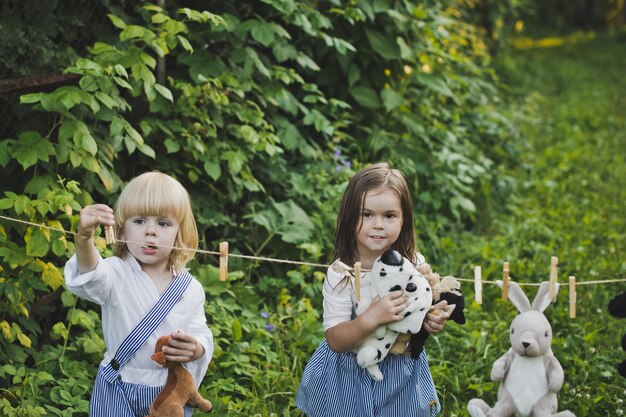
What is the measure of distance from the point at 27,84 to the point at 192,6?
1377 millimetres

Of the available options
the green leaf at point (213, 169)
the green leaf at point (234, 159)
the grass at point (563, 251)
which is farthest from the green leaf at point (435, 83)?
the green leaf at point (213, 169)

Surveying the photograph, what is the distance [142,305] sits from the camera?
2840 millimetres

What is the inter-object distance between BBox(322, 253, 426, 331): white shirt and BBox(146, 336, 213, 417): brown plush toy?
20.0 inches

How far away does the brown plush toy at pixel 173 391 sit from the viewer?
2752 mm

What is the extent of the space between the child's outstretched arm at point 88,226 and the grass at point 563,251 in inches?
73.8

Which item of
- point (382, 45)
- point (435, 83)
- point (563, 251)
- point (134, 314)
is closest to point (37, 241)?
point (134, 314)

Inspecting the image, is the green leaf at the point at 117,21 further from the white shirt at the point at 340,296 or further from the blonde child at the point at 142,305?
the white shirt at the point at 340,296

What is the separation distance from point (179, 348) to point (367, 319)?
24.7 inches

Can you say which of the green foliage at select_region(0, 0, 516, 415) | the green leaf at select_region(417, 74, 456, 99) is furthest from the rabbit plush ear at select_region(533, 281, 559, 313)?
the green leaf at select_region(417, 74, 456, 99)

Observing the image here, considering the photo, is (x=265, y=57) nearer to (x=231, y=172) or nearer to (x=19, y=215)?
(x=231, y=172)

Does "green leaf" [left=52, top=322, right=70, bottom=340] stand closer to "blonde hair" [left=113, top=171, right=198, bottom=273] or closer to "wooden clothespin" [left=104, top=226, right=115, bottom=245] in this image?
"blonde hair" [left=113, top=171, right=198, bottom=273]

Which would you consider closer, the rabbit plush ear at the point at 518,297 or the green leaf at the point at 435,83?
the rabbit plush ear at the point at 518,297

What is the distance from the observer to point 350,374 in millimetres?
3062

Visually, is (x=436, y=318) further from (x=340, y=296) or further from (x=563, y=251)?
(x=563, y=251)
